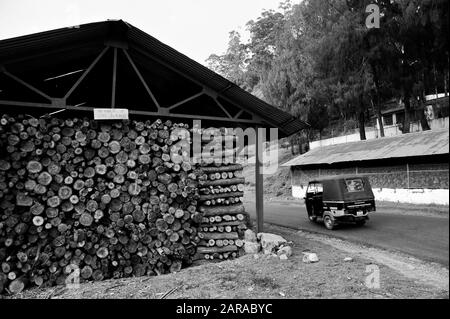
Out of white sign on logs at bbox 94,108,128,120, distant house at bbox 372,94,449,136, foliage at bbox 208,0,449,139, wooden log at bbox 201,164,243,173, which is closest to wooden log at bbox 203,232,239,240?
wooden log at bbox 201,164,243,173

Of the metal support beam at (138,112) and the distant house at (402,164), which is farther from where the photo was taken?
the distant house at (402,164)

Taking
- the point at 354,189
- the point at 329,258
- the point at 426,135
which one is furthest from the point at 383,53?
the point at 329,258

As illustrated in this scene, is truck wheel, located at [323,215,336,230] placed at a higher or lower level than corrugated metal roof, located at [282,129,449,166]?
lower

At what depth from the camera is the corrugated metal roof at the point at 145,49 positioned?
706 cm

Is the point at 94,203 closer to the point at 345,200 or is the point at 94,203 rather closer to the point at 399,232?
the point at 345,200

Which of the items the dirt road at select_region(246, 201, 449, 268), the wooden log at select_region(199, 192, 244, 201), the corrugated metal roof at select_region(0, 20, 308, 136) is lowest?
the dirt road at select_region(246, 201, 449, 268)

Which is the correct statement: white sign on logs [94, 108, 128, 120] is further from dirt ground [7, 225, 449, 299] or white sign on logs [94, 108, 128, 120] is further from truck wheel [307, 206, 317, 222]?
truck wheel [307, 206, 317, 222]

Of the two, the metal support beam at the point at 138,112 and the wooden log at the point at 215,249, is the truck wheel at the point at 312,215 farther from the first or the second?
the wooden log at the point at 215,249

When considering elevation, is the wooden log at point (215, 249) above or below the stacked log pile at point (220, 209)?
below

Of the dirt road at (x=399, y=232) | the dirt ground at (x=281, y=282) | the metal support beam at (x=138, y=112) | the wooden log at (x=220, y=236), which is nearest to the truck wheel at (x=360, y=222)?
the dirt road at (x=399, y=232)

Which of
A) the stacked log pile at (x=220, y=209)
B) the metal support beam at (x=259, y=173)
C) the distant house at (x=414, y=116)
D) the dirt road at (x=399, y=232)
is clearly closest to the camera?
the stacked log pile at (x=220, y=209)

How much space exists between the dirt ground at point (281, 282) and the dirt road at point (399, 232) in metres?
0.93

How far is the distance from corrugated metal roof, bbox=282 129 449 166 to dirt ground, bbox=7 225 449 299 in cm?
1096

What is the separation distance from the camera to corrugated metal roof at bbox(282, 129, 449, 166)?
57.5ft
